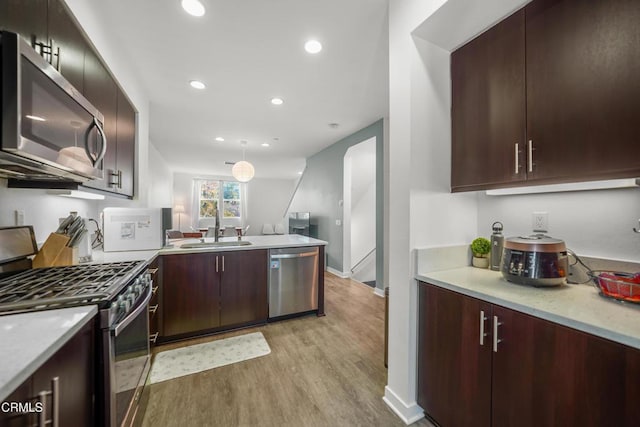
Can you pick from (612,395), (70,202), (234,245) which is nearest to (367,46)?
(234,245)

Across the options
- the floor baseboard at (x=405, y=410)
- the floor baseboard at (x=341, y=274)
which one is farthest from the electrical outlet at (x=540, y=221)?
the floor baseboard at (x=341, y=274)

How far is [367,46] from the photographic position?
216 centimetres

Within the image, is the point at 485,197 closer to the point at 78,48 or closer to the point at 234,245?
the point at 234,245

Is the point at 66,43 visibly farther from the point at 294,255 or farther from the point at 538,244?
the point at 538,244

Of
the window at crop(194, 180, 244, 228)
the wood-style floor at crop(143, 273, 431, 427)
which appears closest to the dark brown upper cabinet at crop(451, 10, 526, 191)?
the wood-style floor at crop(143, 273, 431, 427)

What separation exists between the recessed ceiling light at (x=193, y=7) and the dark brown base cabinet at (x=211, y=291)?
6.65 feet

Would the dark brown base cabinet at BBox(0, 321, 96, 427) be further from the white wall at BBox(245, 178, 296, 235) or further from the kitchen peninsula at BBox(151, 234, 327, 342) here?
the white wall at BBox(245, 178, 296, 235)

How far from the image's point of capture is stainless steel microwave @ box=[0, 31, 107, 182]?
79cm

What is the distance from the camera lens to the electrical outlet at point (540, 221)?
143 centimetres

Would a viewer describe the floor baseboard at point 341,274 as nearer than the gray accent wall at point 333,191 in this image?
No

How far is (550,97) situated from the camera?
116cm

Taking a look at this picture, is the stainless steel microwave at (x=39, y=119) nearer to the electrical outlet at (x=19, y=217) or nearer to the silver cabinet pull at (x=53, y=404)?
the electrical outlet at (x=19, y=217)

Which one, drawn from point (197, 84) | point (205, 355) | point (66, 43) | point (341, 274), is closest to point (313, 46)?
point (197, 84)

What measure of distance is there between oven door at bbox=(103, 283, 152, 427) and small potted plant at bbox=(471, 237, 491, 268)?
6.81ft
